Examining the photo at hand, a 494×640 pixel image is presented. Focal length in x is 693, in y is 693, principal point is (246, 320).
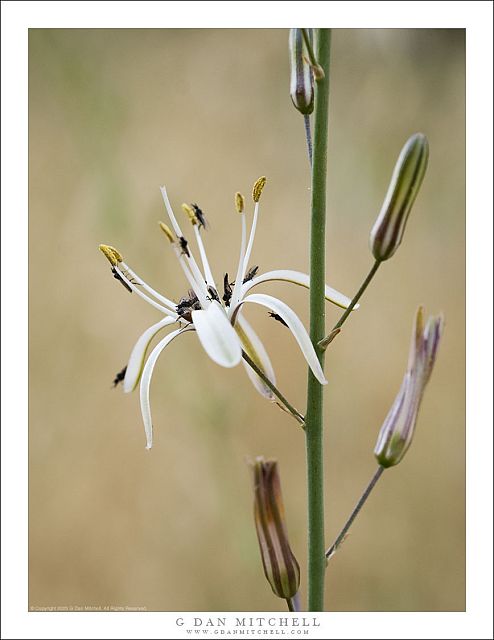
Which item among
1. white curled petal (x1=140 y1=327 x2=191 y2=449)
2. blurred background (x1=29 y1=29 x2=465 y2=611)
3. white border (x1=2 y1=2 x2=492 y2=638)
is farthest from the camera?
blurred background (x1=29 y1=29 x2=465 y2=611)

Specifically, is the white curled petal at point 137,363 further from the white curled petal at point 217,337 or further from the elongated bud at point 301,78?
the elongated bud at point 301,78

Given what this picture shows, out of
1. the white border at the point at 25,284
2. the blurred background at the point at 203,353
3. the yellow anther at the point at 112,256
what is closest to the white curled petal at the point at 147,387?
the yellow anther at the point at 112,256

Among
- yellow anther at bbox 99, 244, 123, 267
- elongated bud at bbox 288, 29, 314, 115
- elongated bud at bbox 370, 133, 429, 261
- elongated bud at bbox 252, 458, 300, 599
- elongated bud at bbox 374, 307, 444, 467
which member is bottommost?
elongated bud at bbox 252, 458, 300, 599

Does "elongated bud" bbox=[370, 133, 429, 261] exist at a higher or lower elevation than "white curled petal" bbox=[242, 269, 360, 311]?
higher

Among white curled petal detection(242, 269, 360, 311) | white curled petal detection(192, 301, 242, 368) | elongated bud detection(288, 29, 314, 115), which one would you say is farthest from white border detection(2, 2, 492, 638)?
white curled petal detection(192, 301, 242, 368)

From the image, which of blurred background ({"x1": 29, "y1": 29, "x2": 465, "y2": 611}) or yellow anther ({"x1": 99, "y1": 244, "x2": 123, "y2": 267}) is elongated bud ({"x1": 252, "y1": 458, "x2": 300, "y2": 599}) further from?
blurred background ({"x1": 29, "y1": 29, "x2": 465, "y2": 611})

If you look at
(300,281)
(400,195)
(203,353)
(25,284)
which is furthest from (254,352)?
(203,353)
